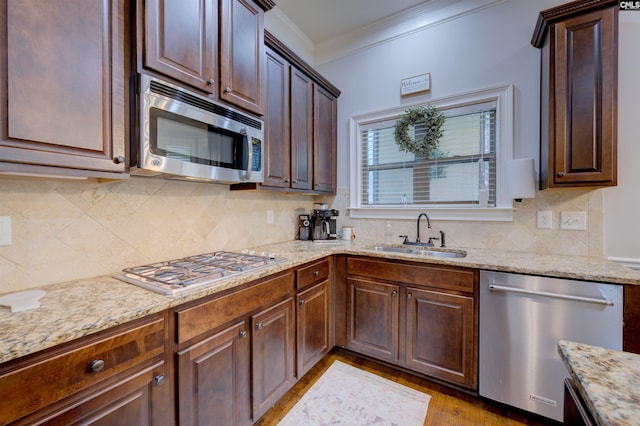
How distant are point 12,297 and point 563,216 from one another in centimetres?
312

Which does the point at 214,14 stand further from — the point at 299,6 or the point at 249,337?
the point at 249,337

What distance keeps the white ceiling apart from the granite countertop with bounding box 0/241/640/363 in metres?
2.33

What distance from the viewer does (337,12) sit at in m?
2.67

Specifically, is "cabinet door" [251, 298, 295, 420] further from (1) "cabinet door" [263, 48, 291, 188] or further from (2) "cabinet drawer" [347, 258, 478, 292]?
(1) "cabinet door" [263, 48, 291, 188]

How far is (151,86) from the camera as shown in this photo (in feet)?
4.04

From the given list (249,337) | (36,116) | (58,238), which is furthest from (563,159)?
(58,238)

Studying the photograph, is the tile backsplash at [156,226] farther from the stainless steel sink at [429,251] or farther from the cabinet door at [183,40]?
the cabinet door at [183,40]

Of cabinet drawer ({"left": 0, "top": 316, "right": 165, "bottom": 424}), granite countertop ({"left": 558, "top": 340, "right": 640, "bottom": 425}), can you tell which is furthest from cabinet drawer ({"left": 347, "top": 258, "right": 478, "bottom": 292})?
cabinet drawer ({"left": 0, "top": 316, "right": 165, "bottom": 424})

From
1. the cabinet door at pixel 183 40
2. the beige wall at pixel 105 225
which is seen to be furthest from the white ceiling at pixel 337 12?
the beige wall at pixel 105 225

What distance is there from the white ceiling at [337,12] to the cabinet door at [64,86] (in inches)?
74.6

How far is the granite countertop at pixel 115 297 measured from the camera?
30.7 inches

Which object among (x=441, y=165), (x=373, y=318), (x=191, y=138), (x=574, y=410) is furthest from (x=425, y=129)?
(x=574, y=410)

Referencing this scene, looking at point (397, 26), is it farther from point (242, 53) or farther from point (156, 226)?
point (156, 226)

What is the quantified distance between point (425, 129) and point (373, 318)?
1.75 metres
